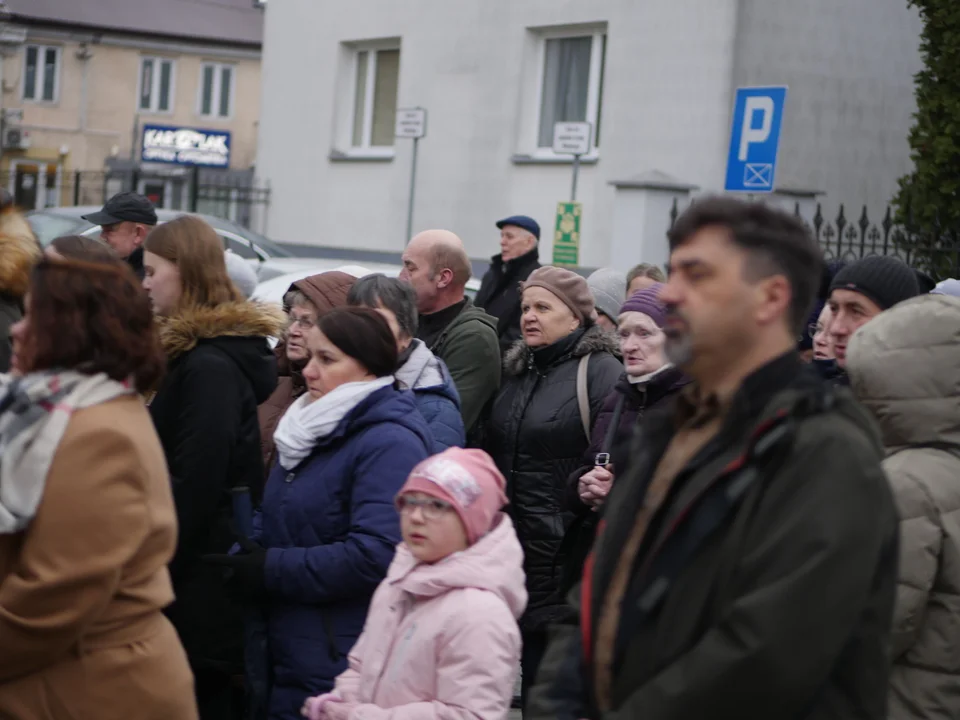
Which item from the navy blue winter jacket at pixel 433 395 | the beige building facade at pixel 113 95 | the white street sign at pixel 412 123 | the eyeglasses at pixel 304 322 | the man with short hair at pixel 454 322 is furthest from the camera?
the beige building facade at pixel 113 95

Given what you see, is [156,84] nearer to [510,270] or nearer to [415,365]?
[510,270]

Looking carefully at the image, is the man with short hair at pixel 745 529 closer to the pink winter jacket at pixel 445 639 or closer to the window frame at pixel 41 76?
the pink winter jacket at pixel 445 639

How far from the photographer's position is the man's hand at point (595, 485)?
4770mm

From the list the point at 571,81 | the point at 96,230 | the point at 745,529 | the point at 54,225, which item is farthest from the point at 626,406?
the point at 571,81

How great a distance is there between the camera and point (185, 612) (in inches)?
174

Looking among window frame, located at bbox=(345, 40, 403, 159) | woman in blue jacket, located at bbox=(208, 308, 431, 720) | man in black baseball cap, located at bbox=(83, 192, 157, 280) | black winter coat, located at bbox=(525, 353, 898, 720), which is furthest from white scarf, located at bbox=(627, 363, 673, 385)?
window frame, located at bbox=(345, 40, 403, 159)

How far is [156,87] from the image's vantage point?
151ft

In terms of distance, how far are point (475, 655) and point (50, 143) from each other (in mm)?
43137

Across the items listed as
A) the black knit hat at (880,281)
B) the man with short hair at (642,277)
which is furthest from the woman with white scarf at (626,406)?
the man with short hair at (642,277)

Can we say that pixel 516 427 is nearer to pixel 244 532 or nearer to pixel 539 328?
pixel 539 328

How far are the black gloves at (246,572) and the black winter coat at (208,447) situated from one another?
0.16 metres

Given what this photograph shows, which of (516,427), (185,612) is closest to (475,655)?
(185,612)

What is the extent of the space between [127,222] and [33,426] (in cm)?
438

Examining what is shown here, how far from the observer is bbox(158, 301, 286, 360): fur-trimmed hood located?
442 cm
